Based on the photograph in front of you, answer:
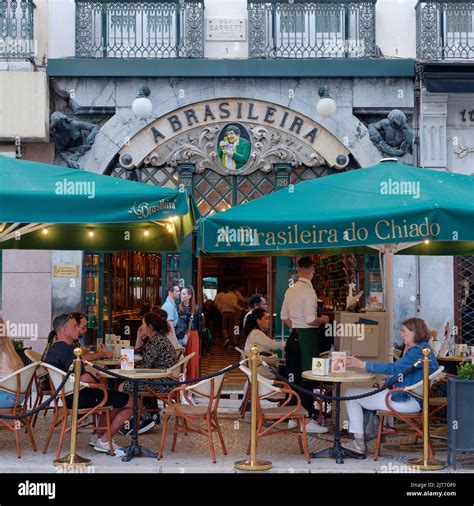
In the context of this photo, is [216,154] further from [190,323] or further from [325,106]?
[190,323]

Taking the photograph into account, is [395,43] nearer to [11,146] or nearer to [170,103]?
[170,103]

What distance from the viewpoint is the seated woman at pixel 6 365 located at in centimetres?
891

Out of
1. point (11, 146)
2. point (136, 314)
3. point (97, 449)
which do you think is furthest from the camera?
point (136, 314)

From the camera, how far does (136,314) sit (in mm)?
18031

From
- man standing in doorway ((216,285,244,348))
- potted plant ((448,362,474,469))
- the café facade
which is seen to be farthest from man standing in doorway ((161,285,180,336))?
man standing in doorway ((216,285,244,348))

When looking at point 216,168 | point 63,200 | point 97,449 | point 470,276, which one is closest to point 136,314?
point 216,168

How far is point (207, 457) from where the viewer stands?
28.9ft

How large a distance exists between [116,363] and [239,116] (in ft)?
20.7

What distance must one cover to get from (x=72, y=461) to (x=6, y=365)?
144 cm

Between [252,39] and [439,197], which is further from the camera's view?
[252,39]

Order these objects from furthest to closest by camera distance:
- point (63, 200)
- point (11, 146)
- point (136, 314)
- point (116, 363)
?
1. point (136, 314)
2. point (11, 146)
3. point (116, 363)
4. point (63, 200)

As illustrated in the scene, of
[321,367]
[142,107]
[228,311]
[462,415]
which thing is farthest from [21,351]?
[228,311]

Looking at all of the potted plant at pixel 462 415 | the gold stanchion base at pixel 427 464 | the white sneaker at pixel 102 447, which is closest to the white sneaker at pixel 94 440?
the white sneaker at pixel 102 447

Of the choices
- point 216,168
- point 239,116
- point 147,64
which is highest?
point 147,64
